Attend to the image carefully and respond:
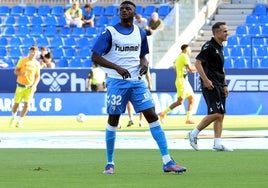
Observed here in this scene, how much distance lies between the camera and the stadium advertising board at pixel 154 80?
37.2 meters

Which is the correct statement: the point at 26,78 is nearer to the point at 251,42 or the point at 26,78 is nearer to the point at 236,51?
the point at 251,42

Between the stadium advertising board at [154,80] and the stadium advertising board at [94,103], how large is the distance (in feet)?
2.25

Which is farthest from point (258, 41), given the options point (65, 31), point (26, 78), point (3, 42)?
point (26, 78)

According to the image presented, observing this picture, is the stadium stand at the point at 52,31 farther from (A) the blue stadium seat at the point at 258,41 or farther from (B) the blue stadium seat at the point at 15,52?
(A) the blue stadium seat at the point at 258,41

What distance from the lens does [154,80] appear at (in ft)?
124

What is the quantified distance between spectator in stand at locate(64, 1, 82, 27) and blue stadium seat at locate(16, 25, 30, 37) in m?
1.76

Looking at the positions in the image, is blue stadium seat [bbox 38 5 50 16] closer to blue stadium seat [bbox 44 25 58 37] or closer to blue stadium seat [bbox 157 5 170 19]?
blue stadium seat [bbox 44 25 58 37]

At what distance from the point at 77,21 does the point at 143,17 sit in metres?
2.81

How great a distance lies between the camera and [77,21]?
43594 millimetres

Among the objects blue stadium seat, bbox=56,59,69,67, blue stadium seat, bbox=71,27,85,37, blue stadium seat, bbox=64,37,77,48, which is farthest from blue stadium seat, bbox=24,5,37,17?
blue stadium seat, bbox=56,59,69,67
